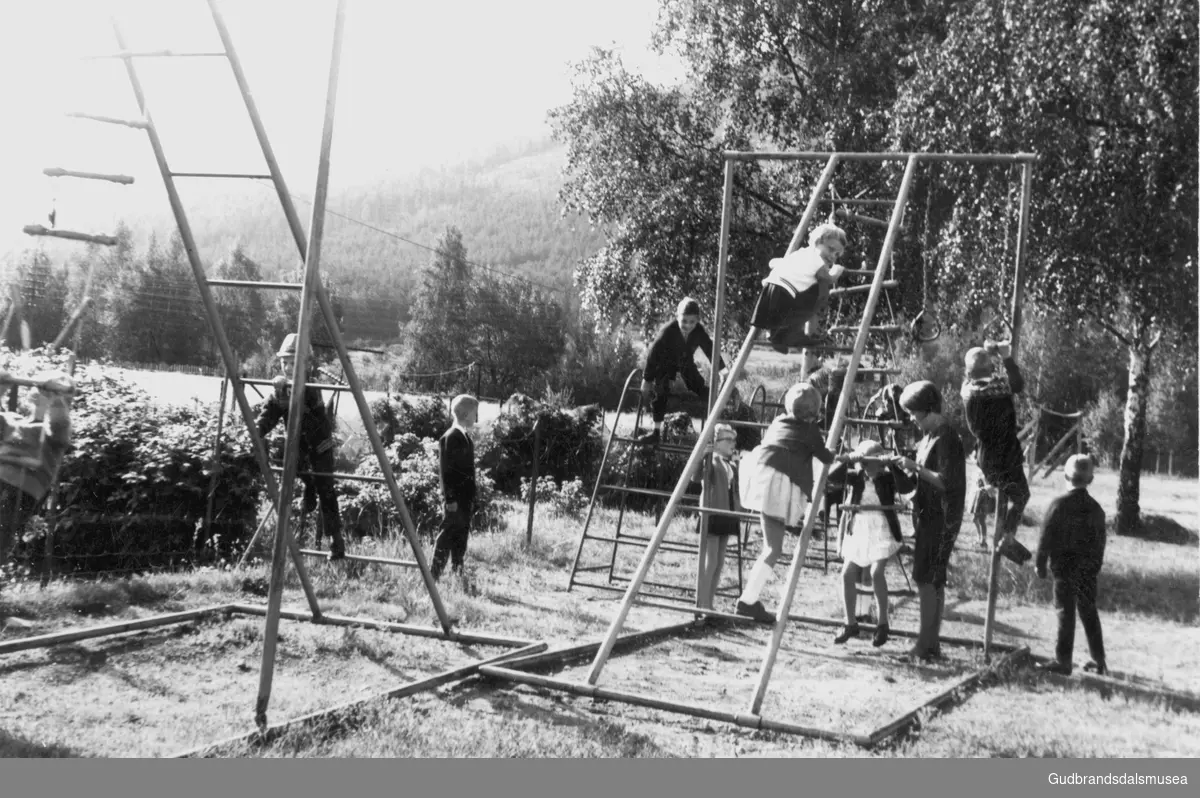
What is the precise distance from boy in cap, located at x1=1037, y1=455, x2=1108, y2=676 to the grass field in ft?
0.83

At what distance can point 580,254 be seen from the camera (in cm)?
1074

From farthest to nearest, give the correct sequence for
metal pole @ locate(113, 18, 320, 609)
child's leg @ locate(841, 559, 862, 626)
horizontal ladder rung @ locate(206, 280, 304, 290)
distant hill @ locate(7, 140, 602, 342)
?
distant hill @ locate(7, 140, 602, 342) → child's leg @ locate(841, 559, 862, 626) → metal pole @ locate(113, 18, 320, 609) → horizontal ladder rung @ locate(206, 280, 304, 290)

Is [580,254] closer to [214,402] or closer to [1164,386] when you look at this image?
[214,402]

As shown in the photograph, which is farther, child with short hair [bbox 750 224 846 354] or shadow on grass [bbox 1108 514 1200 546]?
shadow on grass [bbox 1108 514 1200 546]

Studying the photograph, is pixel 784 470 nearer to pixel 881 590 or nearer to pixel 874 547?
pixel 874 547

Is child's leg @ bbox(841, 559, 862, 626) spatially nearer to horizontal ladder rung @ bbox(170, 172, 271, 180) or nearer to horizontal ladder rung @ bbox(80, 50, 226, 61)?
horizontal ladder rung @ bbox(170, 172, 271, 180)

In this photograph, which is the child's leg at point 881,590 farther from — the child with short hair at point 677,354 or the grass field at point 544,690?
the child with short hair at point 677,354

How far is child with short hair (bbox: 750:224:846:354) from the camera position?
5.05m

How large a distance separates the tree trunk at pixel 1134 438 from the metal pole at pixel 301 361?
4.20 m

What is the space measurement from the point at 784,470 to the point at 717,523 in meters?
1.19

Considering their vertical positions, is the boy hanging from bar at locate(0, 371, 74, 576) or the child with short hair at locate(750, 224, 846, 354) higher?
the child with short hair at locate(750, 224, 846, 354)

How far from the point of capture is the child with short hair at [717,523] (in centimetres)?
643

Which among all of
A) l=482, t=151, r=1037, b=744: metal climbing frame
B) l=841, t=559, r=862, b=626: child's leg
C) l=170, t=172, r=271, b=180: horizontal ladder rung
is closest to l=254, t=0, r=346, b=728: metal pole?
l=170, t=172, r=271, b=180: horizontal ladder rung

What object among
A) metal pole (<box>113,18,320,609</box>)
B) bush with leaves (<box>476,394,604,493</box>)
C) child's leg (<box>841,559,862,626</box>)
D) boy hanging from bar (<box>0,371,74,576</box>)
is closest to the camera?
boy hanging from bar (<box>0,371,74,576</box>)
